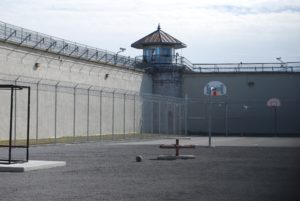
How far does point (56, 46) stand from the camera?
36.7 meters

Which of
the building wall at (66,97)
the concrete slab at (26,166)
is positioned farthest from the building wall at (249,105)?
the concrete slab at (26,166)

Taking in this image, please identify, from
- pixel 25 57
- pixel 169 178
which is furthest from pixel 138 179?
pixel 25 57

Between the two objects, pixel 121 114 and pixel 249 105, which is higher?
pixel 249 105

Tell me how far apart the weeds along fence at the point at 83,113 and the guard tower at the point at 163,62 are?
9.06ft

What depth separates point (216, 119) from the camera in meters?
53.8

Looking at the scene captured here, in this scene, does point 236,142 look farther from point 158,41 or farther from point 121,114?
point 158,41

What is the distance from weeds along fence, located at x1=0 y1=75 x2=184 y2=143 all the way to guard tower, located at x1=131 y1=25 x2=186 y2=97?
109 inches

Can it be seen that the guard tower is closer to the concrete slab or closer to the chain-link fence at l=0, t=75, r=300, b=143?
the chain-link fence at l=0, t=75, r=300, b=143

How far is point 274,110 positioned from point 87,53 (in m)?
19.0

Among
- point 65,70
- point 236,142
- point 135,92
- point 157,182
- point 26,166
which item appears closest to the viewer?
point 157,182

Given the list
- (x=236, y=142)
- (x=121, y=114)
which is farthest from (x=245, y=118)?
(x=236, y=142)

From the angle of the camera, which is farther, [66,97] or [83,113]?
[83,113]

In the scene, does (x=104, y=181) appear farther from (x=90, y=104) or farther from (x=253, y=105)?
(x=253, y=105)

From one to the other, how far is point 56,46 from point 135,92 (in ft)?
41.5
